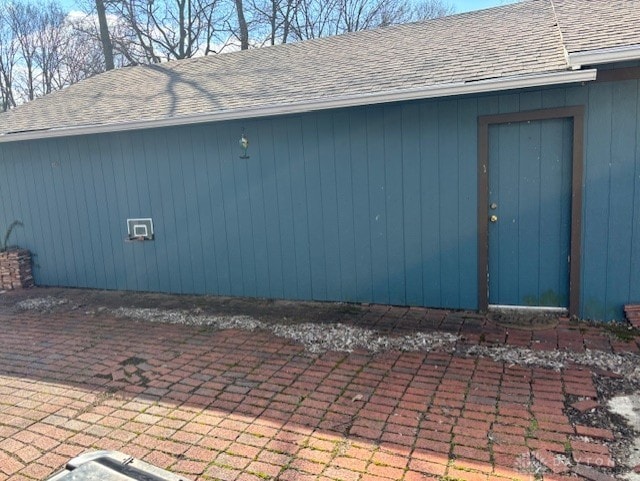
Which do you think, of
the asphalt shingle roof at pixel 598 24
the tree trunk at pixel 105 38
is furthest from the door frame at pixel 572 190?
the tree trunk at pixel 105 38

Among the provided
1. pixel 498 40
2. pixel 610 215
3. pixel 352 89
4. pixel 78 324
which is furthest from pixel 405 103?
pixel 78 324

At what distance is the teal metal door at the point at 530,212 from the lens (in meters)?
4.57

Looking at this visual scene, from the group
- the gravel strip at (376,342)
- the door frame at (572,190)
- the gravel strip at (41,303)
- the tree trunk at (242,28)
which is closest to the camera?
the gravel strip at (376,342)

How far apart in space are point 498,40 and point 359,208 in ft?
7.89

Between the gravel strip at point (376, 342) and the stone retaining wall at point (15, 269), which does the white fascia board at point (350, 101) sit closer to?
the stone retaining wall at point (15, 269)

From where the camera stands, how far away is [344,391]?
133 inches

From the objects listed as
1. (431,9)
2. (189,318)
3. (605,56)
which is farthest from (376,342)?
(431,9)

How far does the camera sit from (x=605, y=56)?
12.2 ft

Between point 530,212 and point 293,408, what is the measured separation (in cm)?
296

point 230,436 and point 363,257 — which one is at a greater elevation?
point 363,257

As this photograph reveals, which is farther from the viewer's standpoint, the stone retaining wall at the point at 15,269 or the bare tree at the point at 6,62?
the bare tree at the point at 6,62

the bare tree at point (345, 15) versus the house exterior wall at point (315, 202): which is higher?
the bare tree at point (345, 15)

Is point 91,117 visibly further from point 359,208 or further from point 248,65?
point 359,208

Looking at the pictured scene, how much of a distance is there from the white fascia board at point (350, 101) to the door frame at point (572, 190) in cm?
49
